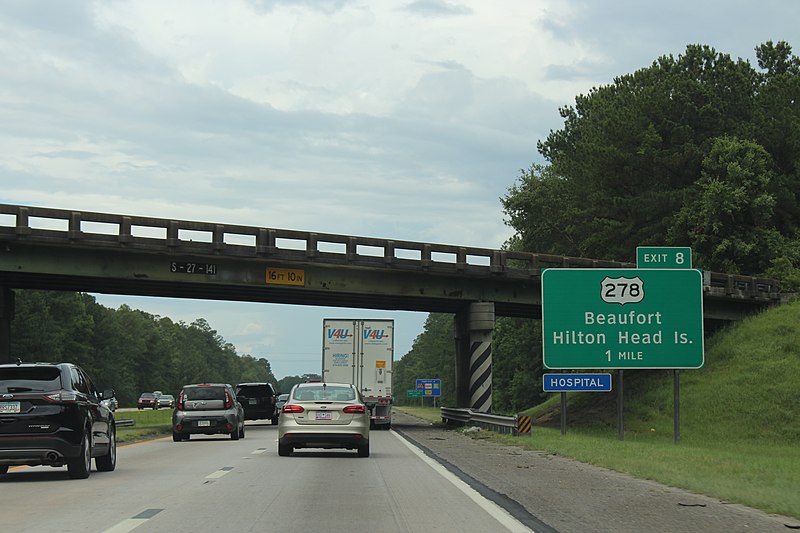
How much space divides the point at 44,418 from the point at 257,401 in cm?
3248

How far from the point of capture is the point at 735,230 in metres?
57.5

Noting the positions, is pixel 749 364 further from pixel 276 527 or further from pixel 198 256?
pixel 276 527

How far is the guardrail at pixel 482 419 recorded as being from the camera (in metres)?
32.9

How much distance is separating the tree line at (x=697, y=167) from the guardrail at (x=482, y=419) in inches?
737

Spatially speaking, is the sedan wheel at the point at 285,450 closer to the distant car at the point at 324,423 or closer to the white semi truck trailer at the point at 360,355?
the distant car at the point at 324,423

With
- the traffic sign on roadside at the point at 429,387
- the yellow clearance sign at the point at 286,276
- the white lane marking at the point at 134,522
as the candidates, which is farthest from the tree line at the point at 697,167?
the traffic sign on roadside at the point at 429,387

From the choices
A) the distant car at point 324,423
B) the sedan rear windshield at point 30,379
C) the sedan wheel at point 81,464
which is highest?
the sedan rear windshield at point 30,379

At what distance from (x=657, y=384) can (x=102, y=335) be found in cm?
11448

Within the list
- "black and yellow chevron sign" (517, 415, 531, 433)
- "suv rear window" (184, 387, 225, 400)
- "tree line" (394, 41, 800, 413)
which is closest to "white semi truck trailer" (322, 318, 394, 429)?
"black and yellow chevron sign" (517, 415, 531, 433)

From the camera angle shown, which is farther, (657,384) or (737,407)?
(657,384)

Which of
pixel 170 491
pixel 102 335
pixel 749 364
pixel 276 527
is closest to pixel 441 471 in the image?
pixel 170 491

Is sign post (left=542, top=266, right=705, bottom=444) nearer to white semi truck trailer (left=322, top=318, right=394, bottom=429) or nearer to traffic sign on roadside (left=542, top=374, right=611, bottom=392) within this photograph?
traffic sign on roadside (left=542, top=374, right=611, bottom=392)

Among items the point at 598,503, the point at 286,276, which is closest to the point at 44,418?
the point at 598,503

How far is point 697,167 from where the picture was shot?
2402 inches
